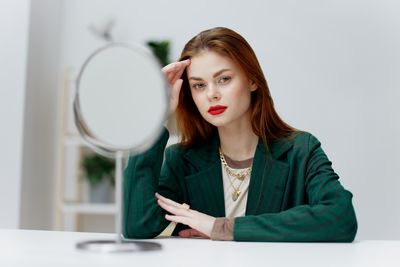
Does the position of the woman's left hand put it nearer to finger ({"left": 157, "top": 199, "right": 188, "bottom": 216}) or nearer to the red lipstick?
finger ({"left": 157, "top": 199, "right": 188, "bottom": 216})

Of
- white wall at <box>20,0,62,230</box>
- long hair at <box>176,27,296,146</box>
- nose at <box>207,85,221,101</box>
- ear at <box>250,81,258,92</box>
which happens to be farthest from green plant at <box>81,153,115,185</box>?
nose at <box>207,85,221,101</box>

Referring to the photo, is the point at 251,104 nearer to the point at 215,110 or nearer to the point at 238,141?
the point at 238,141

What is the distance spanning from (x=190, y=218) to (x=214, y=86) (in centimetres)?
39

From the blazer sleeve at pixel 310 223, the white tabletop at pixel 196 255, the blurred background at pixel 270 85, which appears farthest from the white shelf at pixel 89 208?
the white tabletop at pixel 196 255

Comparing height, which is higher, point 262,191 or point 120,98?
point 120,98

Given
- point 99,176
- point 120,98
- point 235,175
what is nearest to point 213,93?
point 235,175

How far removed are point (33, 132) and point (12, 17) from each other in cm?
74

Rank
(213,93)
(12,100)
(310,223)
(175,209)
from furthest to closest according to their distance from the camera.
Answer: (12,100), (213,93), (175,209), (310,223)

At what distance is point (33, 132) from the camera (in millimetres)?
3451

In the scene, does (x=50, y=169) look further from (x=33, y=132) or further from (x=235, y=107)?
(x=235, y=107)

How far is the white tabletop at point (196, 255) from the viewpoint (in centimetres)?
66

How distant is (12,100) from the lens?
3.29 meters

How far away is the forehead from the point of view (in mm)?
1411

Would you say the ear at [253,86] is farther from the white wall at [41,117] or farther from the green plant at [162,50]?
the white wall at [41,117]
